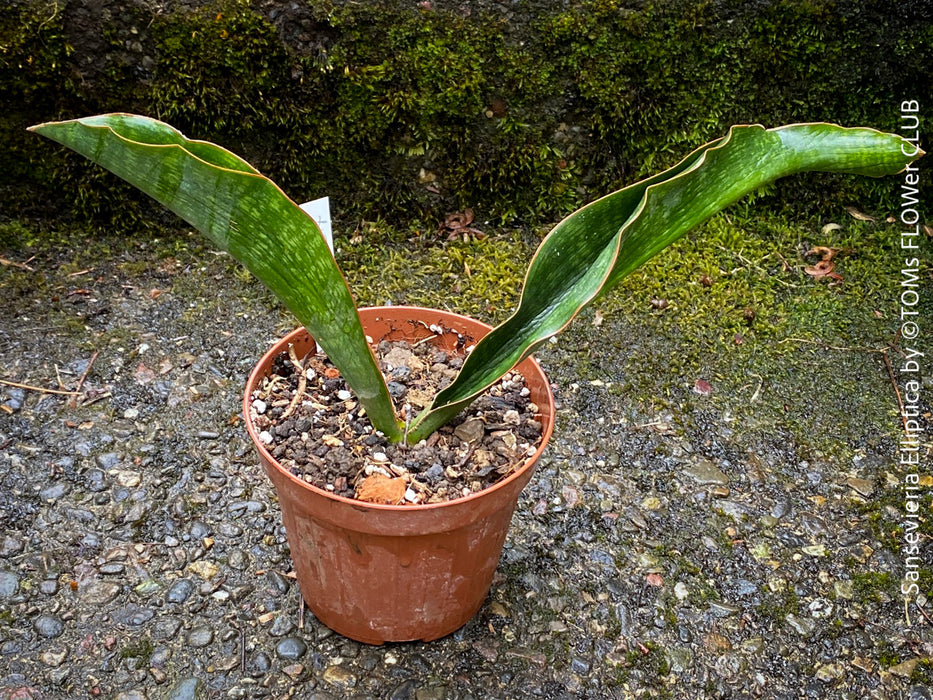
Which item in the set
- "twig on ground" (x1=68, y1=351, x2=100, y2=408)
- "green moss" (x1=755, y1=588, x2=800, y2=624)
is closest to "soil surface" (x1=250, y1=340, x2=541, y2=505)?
"green moss" (x1=755, y1=588, x2=800, y2=624)

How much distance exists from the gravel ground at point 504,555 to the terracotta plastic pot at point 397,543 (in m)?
0.08

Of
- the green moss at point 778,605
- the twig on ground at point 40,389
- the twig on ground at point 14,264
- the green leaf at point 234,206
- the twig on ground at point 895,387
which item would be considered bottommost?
the twig on ground at point 40,389

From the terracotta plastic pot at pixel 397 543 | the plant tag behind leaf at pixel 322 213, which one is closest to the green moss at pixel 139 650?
the terracotta plastic pot at pixel 397 543

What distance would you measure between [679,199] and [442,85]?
130 cm

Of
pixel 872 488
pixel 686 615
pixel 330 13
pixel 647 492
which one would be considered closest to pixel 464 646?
pixel 686 615

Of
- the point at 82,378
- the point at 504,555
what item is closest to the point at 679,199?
the point at 504,555

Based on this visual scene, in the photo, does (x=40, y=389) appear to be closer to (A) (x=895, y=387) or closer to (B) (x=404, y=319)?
(B) (x=404, y=319)

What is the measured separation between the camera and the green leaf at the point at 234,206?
86cm

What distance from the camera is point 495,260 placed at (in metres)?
2.20

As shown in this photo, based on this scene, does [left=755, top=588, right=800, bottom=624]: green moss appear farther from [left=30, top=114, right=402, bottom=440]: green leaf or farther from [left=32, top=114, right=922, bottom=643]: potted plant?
[left=30, top=114, right=402, bottom=440]: green leaf

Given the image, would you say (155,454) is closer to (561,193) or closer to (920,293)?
(561,193)

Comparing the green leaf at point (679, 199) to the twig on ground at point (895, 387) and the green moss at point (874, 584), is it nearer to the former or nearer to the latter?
the green moss at point (874, 584)

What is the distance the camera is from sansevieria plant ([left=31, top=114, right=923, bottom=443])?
88cm

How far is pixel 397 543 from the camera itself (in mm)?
1191
